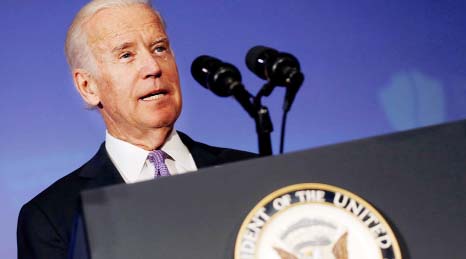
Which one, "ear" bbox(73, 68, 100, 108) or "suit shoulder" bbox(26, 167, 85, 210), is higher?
"ear" bbox(73, 68, 100, 108)

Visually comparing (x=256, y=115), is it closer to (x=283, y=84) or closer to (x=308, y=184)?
(x=283, y=84)

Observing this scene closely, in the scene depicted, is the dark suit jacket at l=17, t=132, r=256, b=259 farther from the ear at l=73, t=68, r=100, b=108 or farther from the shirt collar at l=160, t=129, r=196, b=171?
the ear at l=73, t=68, r=100, b=108

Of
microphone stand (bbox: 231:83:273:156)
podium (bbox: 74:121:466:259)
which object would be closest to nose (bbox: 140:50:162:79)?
microphone stand (bbox: 231:83:273:156)

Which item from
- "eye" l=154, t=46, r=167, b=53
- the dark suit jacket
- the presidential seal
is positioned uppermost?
"eye" l=154, t=46, r=167, b=53

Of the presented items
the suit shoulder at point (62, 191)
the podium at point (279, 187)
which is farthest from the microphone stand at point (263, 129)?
the suit shoulder at point (62, 191)

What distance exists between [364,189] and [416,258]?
0.09 metres

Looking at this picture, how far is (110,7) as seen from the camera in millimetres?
1700

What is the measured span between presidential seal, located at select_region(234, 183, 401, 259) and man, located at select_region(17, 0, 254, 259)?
2.72ft

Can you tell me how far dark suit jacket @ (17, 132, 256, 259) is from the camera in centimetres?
154

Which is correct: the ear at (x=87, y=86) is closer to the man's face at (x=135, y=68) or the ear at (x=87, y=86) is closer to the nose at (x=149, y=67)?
the man's face at (x=135, y=68)

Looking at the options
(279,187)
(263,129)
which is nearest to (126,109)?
(263,129)

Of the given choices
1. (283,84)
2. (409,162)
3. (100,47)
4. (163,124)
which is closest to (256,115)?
(283,84)

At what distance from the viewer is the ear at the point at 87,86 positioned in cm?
178

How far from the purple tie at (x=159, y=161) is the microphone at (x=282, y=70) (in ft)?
1.57
